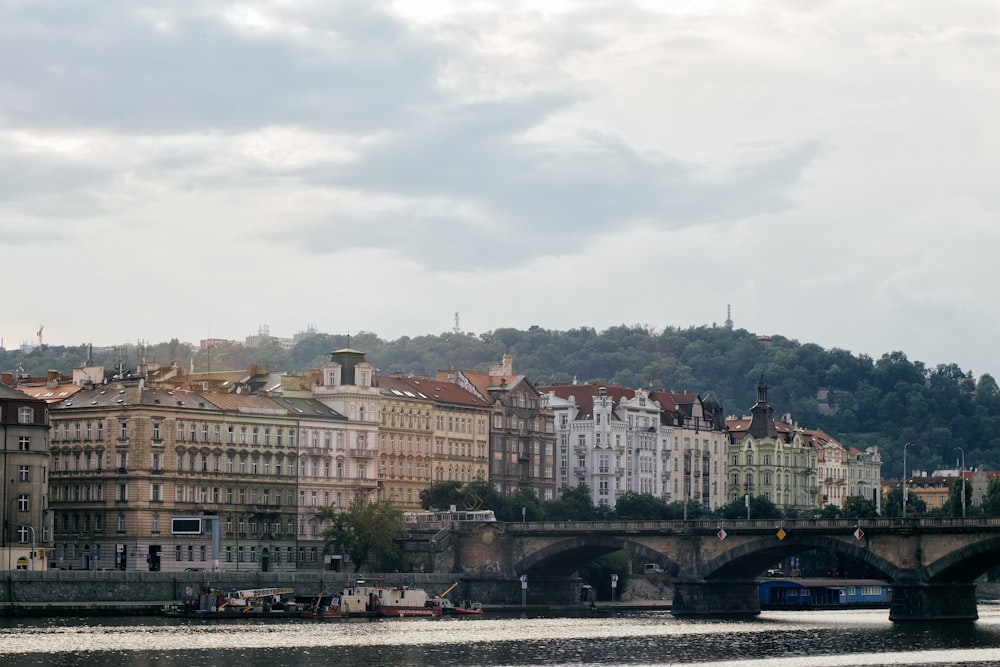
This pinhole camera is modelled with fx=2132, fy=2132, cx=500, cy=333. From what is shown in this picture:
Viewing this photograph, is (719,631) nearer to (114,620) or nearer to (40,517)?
(114,620)

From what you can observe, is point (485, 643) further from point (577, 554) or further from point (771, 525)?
point (577, 554)

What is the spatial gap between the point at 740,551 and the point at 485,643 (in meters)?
45.6

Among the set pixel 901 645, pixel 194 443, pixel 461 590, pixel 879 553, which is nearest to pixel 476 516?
pixel 461 590

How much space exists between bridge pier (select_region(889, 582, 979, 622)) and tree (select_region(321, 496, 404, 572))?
44783 mm

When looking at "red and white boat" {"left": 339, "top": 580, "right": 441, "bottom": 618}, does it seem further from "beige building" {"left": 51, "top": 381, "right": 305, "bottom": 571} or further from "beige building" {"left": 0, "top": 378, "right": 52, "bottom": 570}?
"beige building" {"left": 0, "top": 378, "right": 52, "bottom": 570}

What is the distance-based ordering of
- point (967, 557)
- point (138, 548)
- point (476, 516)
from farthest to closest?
point (476, 516), point (138, 548), point (967, 557)

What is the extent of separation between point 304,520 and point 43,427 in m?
37.1

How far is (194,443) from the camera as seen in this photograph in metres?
188

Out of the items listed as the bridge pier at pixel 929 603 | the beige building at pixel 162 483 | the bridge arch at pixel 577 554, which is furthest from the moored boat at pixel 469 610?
the bridge pier at pixel 929 603

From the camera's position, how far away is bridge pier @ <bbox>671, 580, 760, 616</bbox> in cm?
17888

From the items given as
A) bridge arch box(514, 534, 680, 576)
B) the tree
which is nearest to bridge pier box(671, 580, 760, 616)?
bridge arch box(514, 534, 680, 576)

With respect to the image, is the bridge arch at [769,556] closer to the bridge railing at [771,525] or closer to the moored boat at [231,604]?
the bridge railing at [771,525]

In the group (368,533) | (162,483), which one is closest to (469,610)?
(368,533)

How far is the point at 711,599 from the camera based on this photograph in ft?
588
